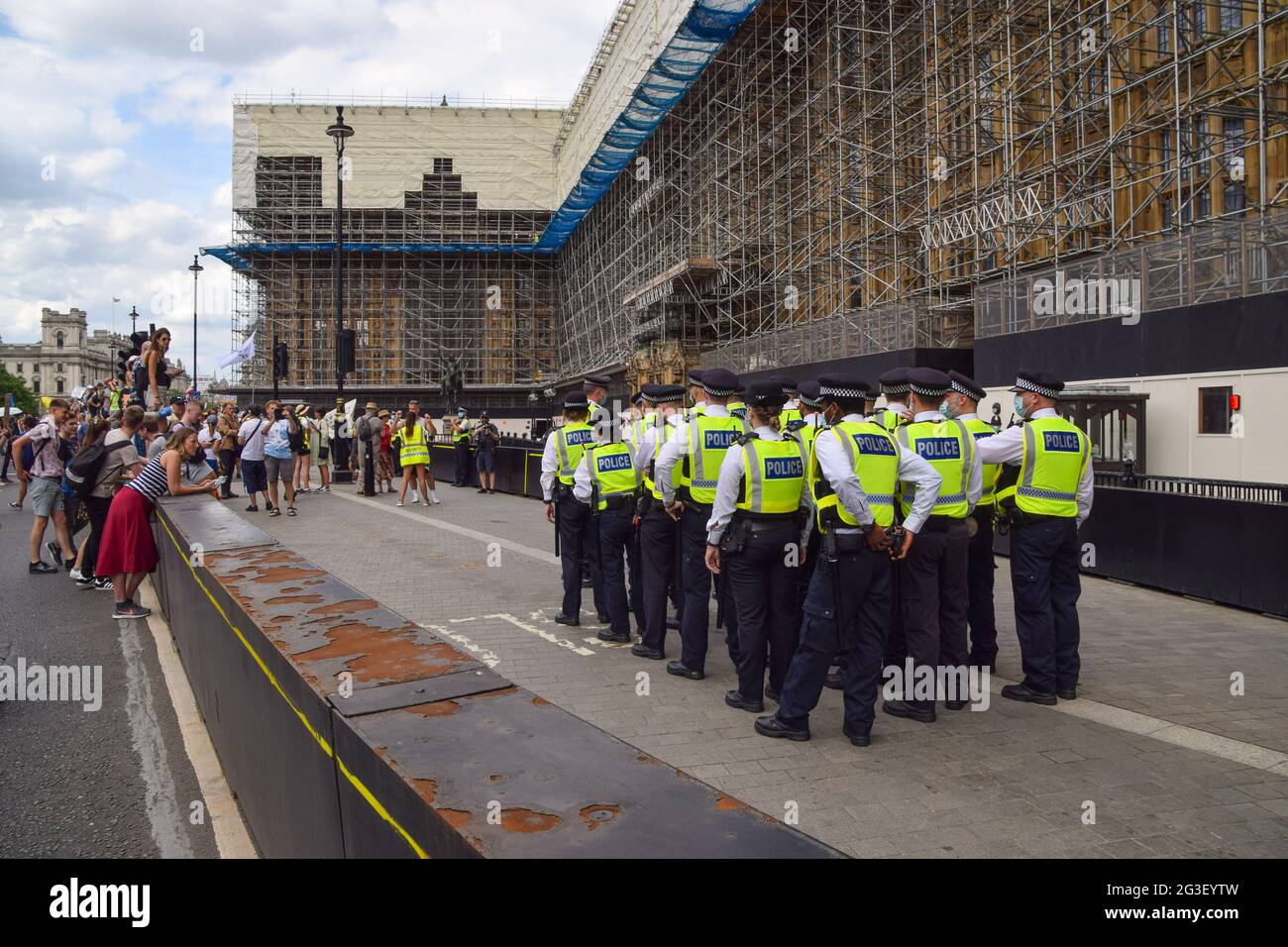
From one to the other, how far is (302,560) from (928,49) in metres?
25.5

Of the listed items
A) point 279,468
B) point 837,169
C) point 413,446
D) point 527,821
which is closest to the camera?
point 527,821

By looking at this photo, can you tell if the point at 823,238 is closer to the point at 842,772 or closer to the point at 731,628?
the point at 731,628

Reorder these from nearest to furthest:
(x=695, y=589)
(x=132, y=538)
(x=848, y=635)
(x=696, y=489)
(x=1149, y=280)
A: (x=848, y=635)
(x=695, y=589)
(x=696, y=489)
(x=132, y=538)
(x=1149, y=280)

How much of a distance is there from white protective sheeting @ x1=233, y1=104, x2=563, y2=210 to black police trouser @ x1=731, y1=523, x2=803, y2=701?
195 feet

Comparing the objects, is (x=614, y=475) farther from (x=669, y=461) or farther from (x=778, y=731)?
(x=778, y=731)

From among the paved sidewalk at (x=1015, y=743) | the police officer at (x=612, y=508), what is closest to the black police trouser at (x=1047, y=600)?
the paved sidewalk at (x=1015, y=743)

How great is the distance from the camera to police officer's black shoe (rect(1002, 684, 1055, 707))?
6109 mm

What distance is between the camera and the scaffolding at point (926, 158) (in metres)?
18.4

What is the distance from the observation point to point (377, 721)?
103 inches

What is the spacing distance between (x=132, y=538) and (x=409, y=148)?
5810cm

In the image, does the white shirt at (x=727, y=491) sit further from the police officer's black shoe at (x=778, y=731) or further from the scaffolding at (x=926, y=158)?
the scaffolding at (x=926, y=158)

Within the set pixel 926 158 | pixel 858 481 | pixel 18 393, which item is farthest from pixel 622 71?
pixel 18 393

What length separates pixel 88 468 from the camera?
991 cm

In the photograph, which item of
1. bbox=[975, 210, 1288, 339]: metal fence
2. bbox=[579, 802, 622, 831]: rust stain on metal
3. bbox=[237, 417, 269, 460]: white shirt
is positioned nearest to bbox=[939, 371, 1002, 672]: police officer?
bbox=[579, 802, 622, 831]: rust stain on metal
